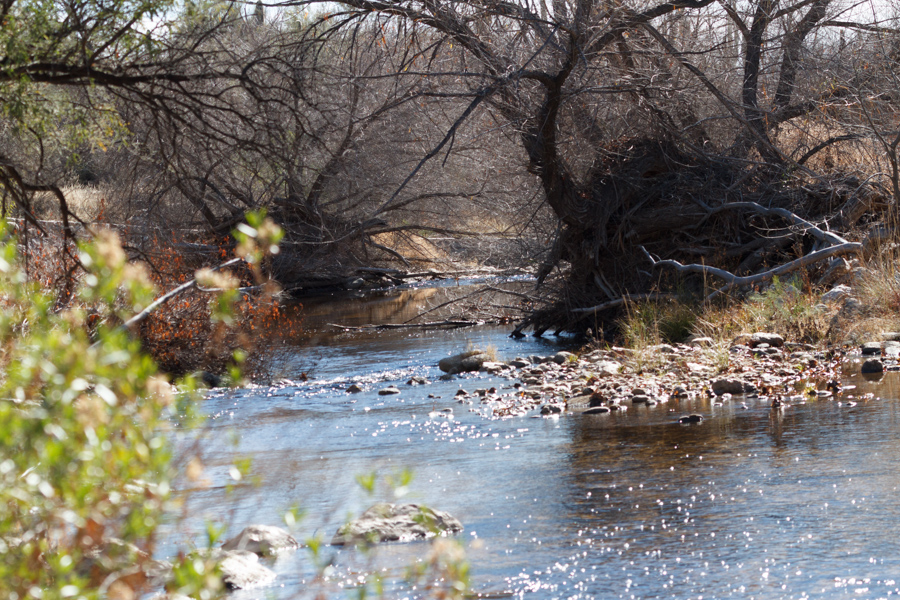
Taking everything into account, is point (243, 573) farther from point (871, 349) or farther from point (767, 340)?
point (871, 349)

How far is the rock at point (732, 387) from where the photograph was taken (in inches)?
369

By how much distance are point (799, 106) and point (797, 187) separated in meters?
1.43

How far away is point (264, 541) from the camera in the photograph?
17.9ft

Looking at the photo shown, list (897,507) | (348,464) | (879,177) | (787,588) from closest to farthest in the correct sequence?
(787,588) < (897,507) < (348,464) < (879,177)

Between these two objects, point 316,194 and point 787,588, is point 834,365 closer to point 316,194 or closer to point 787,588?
point 787,588

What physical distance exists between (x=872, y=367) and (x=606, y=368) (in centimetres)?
281

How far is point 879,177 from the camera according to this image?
13914mm

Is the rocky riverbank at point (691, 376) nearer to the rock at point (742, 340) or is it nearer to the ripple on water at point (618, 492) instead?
the rock at point (742, 340)

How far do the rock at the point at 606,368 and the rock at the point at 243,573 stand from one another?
6.21 metres

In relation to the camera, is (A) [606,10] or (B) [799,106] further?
(B) [799,106]

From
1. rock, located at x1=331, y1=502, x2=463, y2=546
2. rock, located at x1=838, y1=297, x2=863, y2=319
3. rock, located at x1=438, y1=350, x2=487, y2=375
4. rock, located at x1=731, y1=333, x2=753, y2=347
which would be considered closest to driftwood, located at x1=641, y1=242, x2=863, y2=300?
rock, located at x1=838, y1=297, x2=863, y2=319

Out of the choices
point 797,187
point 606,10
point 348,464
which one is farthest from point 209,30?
point 797,187

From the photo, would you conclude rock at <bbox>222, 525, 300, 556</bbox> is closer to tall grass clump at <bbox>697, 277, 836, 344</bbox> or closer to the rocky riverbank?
the rocky riverbank

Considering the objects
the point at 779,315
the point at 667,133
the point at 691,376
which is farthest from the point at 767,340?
the point at 667,133
